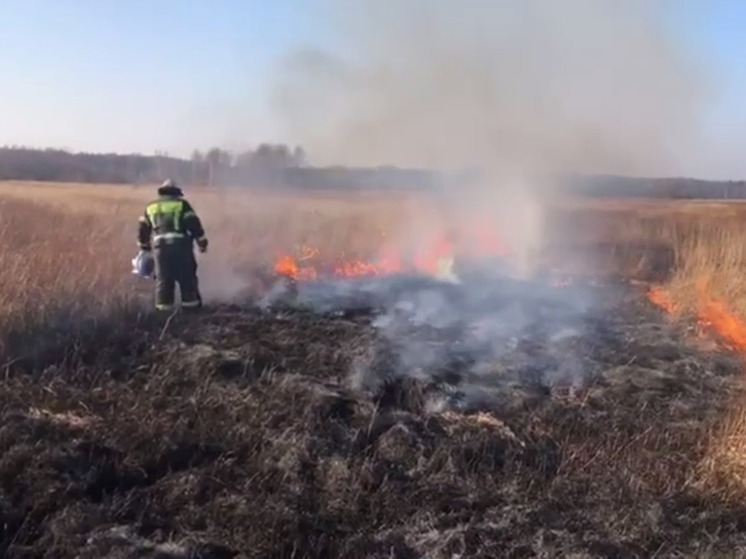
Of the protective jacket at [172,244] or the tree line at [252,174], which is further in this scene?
the tree line at [252,174]

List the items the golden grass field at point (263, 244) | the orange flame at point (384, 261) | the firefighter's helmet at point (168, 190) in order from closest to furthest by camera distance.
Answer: the golden grass field at point (263, 244) < the firefighter's helmet at point (168, 190) < the orange flame at point (384, 261)

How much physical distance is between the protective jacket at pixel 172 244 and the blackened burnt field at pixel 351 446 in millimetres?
560

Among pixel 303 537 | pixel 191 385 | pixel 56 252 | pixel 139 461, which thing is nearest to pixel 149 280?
pixel 56 252

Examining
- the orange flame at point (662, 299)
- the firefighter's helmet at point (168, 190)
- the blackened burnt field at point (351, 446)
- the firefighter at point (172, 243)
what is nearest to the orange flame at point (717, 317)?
the orange flame at point (662, 299)

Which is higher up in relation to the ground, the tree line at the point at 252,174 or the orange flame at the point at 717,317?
the tree line at the point at 252,174

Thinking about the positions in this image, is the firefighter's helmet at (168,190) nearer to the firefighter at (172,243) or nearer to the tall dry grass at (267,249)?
the firefighter at (172,243)

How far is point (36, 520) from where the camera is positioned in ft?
15.1

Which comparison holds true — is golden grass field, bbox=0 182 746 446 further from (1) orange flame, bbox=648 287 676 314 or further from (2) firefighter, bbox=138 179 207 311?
(2) firefighter, bbox=138 179 207 311

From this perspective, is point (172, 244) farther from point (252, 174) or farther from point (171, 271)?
point (252, 174)

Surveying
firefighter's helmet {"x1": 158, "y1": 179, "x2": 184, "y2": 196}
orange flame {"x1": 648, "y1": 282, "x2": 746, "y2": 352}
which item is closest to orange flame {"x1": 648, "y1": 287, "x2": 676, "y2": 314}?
orange flame {"x1": 648, "y1": 282, "x2": 746, "y2": 352}

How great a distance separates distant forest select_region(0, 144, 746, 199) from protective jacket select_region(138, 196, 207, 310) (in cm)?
1163

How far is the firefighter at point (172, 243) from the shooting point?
392 inches

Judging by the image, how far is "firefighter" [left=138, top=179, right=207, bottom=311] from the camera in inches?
392

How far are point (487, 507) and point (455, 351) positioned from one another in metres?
4.32
